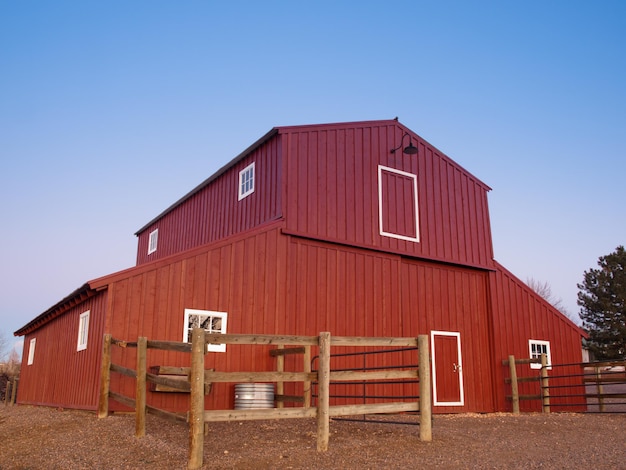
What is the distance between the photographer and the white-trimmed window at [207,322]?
39.8ft

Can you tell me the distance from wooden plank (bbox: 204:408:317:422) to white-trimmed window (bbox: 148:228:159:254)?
15268mm

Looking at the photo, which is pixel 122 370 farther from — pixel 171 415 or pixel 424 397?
pixel 424 397

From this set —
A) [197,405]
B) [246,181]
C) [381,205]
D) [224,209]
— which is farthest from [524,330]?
[197,405]

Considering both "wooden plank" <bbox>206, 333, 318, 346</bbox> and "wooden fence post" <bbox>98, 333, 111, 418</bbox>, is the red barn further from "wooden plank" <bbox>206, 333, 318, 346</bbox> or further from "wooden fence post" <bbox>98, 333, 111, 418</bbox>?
"wooden plank" <bbox>206, 333, 318, 346</bbox>

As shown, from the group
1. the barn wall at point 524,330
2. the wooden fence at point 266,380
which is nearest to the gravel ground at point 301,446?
the wooden fence at point 266,380

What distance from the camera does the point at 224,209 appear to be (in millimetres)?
16969

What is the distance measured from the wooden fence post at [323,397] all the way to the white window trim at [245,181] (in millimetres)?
7835

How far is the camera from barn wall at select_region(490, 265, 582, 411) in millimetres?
17422

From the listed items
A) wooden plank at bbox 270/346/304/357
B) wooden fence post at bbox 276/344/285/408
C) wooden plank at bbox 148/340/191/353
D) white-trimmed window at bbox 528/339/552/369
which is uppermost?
white-trimmed window at bbox 528/339/552/369

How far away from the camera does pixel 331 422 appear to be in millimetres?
10781

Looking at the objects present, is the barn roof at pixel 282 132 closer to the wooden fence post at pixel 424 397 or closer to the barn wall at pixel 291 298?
the barn wall at pixel 291 298

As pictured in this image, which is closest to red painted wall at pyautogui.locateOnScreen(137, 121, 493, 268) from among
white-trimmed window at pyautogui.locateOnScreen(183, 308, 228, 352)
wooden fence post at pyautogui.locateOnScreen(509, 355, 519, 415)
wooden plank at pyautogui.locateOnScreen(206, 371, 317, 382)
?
white-trimmed window at pyautogui.locateOnScreen(183, 308, 228, 352)

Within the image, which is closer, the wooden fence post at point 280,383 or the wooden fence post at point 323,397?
the wooden fence post at point 323,397

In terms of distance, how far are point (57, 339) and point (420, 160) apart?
431 inches
